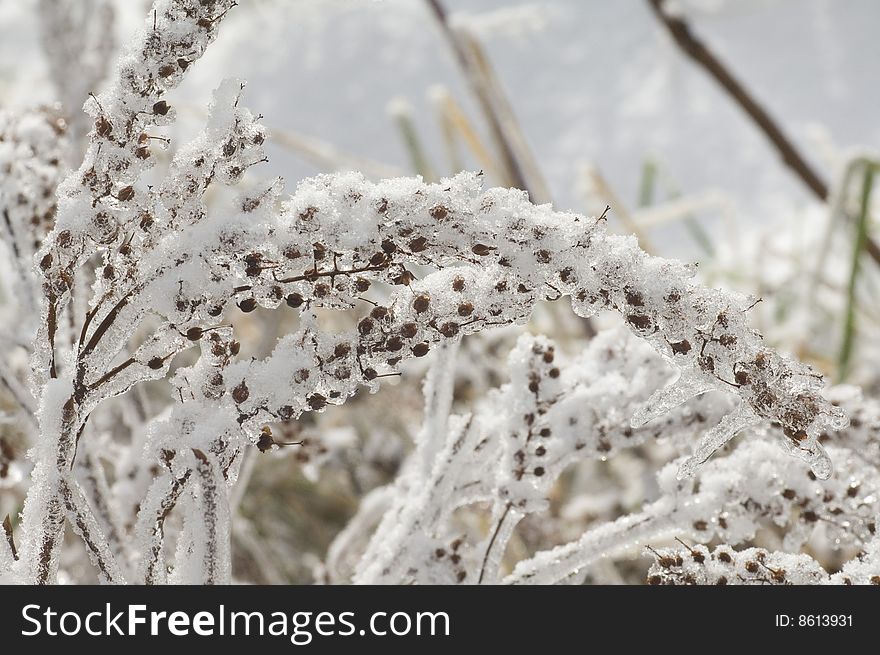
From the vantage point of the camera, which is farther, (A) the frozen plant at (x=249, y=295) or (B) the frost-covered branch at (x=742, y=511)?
(B) the frost-covered branch at (x=742, y=511)

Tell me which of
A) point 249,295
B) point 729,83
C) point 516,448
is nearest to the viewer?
point 249,295

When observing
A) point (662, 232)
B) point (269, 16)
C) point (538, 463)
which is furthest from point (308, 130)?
point (538, 463)

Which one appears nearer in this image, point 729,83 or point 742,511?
point 742,511

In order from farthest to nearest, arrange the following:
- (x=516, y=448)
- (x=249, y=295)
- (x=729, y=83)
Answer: (x=729, y=83) < (x=516, y=448) < (x=249, y=295)

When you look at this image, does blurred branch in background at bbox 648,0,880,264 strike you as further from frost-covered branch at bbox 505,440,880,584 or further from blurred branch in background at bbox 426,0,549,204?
frost-covered branch at bbox 505,440,880,584

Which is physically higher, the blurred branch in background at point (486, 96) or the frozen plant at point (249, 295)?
the blurred branch in background at point (486, 96)

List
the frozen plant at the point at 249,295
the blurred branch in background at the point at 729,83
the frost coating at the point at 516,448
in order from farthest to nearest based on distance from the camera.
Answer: the blurred branch in background at the point at 729,83
the frost coating at the point at 516,448
the frozen plant at the point at 249,295

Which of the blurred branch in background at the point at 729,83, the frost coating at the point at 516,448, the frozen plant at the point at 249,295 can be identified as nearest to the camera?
the frozen plant at the point at 249,295

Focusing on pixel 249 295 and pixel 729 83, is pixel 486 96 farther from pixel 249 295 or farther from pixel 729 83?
pixel 249 295

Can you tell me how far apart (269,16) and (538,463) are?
306 cm

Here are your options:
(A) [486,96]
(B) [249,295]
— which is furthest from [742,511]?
(A) [486,96]

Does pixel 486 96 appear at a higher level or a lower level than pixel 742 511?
higher

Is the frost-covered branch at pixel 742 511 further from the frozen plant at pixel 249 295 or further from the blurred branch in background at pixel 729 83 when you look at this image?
the blurred branch in background at pixel 729 83

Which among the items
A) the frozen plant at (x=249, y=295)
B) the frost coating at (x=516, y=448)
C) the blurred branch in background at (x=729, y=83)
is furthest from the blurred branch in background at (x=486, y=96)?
the frozen plant at (x=249, y=295)
